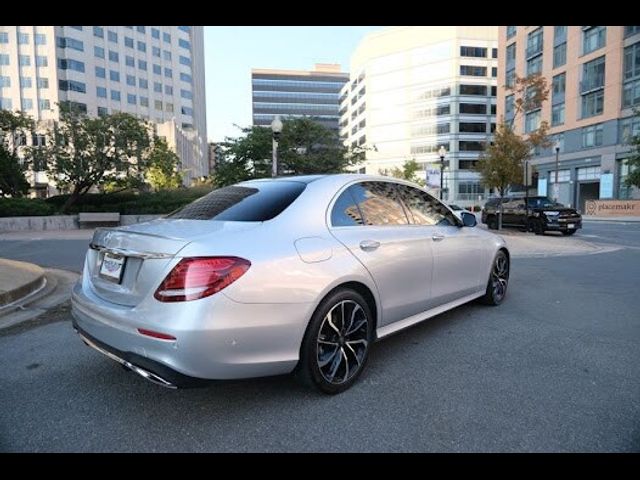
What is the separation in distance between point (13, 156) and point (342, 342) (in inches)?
998

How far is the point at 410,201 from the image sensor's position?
4.29m

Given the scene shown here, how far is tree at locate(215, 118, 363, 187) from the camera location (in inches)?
831

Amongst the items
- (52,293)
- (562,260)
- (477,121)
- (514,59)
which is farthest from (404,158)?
(52,293)

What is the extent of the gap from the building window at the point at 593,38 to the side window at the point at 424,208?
45615mm

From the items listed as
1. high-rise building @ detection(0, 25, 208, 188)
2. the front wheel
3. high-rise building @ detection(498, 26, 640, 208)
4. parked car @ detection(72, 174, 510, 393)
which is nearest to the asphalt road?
parked car @ detection(72, 174, 510, 393)

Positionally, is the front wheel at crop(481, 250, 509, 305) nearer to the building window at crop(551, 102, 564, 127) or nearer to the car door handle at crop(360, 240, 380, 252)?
the car door handle at crop(360, 240, 380, 252)

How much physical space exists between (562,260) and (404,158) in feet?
234

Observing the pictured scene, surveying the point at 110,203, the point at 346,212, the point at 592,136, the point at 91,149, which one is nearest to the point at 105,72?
the point at 110,203

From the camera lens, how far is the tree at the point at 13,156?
21625 millimetres

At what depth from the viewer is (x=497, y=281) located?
5.52 m

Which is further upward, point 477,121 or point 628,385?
point 477,121

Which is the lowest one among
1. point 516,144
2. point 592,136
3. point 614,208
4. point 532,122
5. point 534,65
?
point 614,208

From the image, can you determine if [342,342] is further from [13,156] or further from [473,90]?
[473,90]
